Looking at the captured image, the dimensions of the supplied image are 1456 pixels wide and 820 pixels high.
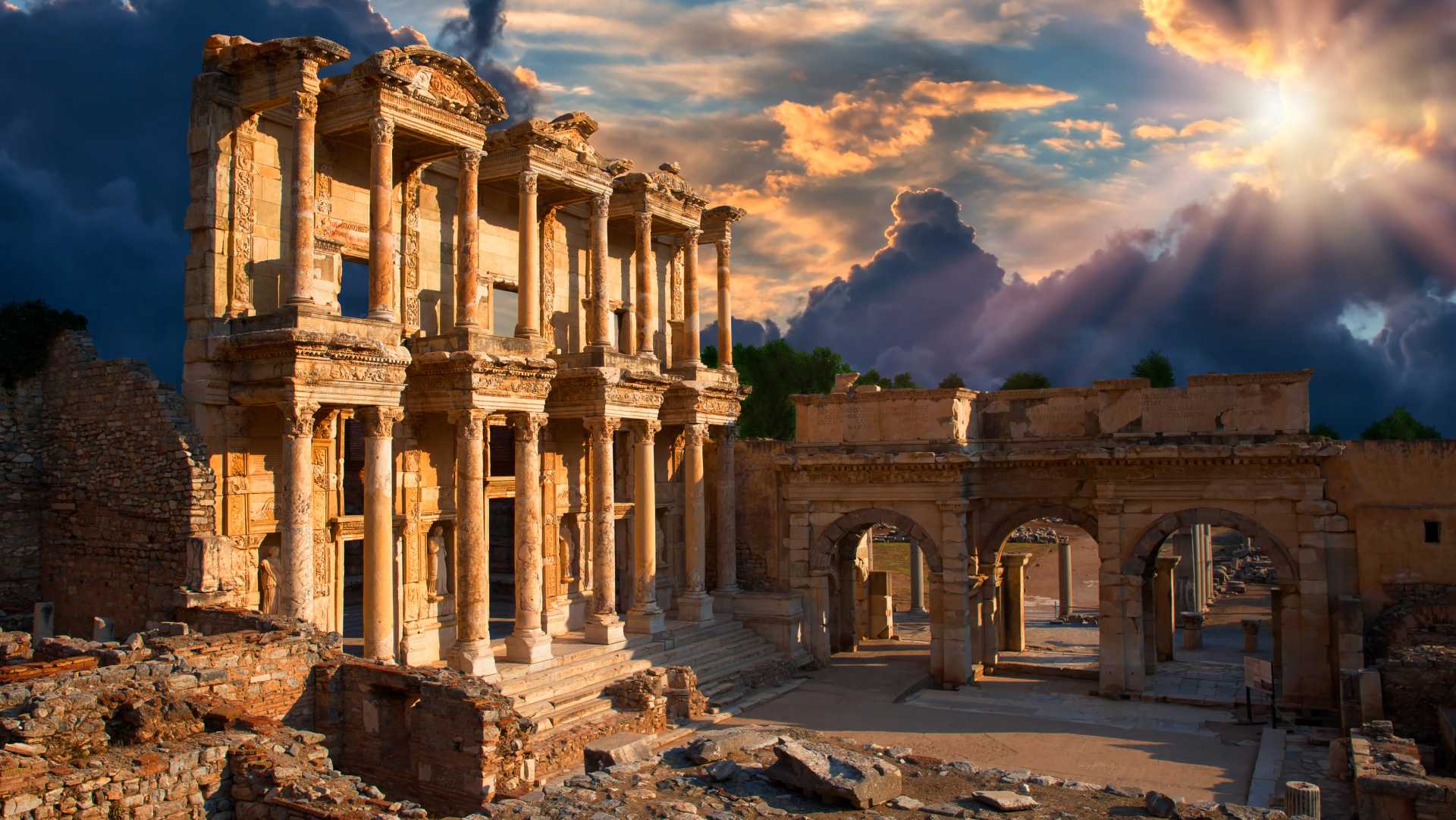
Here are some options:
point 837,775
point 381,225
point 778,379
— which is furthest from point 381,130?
point 778,379

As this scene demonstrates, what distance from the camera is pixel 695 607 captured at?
25.8m

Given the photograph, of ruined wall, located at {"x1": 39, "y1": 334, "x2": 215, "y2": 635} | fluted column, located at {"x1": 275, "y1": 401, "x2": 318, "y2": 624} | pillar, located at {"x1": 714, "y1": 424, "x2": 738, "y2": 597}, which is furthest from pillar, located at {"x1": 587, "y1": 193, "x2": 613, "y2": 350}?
A: ruined wall, located at {"x1": 39, "y1": 334, "x2": 215, "y2": 635}

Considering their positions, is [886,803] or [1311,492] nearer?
[886,803]

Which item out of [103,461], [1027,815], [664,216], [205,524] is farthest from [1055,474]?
[103,461]

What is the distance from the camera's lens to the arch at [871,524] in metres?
24.7

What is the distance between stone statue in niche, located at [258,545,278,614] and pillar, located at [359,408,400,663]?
1.46m

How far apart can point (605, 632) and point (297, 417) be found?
342 inches

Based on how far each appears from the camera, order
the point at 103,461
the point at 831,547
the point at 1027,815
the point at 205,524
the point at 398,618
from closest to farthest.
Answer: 1. the point at 1027,815
2. the point at 205,524
3. the point at 103,461
4. the point at 398,618
5. the point at 831,547

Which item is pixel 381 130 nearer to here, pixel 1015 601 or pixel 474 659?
pixel 474 659

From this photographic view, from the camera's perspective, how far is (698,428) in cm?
2659

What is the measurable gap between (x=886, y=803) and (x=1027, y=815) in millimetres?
1604

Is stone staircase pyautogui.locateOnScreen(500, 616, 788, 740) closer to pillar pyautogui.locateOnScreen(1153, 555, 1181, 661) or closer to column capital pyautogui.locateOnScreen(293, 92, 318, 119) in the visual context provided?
pillar pyautogui.locateOnScreen(1153, 555, 1181, 661)

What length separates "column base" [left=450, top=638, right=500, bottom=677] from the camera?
19297 millimetres

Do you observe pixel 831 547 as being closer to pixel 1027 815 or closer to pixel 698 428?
pixel 698 428
